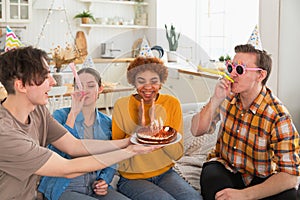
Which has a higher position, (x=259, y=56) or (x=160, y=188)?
(x=259, y=56)

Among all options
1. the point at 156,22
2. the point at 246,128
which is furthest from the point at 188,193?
the point at 156,22

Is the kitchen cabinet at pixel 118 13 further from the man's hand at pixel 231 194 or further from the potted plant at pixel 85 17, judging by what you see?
the man's hand at pixel 231 194

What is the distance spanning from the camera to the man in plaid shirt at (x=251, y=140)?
1652mm

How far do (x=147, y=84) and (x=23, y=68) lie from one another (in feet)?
1.66

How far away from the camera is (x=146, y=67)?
3.76ft

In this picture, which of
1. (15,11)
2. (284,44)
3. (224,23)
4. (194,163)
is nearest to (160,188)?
(194,163)

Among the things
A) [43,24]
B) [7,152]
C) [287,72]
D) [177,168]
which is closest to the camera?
[7,152]

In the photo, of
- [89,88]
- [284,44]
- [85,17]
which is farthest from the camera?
[85,17]

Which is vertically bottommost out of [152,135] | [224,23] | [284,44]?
[152,135]

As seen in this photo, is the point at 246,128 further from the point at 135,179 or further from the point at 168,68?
the point at 168,68

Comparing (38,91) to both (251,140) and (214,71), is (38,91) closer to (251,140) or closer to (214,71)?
(214,71)

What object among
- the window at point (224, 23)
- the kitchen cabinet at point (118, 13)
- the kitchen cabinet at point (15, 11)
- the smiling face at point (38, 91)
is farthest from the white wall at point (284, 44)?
the kitchen cabinet at point (15, 11)

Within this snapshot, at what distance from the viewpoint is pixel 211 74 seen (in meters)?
1.37

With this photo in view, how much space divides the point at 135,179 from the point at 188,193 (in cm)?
23
